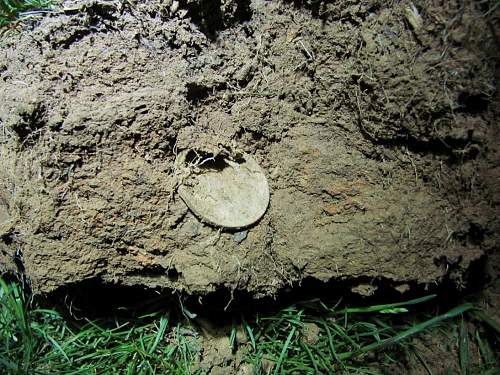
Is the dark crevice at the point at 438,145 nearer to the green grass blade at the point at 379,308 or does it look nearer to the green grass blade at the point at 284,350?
the green grass blade at the point at 379,308

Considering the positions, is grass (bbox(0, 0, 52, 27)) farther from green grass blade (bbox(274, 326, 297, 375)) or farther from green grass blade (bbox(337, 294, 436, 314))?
green grass blade (bbox(337, 294, 436, 314))

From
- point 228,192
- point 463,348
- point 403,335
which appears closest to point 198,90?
point 228,192

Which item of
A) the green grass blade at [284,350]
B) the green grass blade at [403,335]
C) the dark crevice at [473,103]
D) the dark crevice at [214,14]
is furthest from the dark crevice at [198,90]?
the green grass blade at [403,335]

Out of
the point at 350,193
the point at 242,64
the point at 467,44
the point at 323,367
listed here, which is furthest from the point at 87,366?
the point at 467,44

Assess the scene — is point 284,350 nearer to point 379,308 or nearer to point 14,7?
point 379,308

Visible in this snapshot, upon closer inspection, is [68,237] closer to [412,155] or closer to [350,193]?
[350,193]

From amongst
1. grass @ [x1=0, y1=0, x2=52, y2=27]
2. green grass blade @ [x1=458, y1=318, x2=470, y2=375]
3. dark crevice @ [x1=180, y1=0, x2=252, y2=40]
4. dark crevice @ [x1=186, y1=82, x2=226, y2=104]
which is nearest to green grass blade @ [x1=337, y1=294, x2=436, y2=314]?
green grass blade @ [x1=458, y1=318, x2=470, y2=375]
